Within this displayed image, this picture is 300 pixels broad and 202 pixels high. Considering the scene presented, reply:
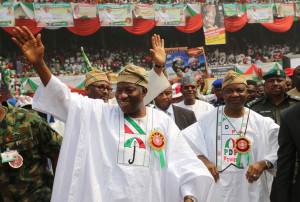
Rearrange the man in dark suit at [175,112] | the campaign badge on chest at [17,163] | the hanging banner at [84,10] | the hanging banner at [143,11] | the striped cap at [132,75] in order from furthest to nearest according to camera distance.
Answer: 1. the hanging banner at [143,11]
2. the hanging banner at [84,10]
3. the man in dark suit at [175,112]
4. the striped cap at [132,75]
5. the campaign badge on chest at [17,163]

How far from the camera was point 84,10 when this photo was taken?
2264 cm

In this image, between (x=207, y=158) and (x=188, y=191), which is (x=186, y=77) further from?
(x=188, y=191)

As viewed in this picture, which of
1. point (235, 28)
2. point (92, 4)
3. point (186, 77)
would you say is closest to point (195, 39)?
point (235, 28)

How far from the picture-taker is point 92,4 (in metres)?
22.8

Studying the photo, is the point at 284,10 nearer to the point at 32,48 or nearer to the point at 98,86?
the point at 98,86

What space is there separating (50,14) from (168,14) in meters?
6.75

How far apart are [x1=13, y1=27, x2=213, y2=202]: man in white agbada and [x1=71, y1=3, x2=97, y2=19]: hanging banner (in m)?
19.9

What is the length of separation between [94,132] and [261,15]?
25.1 meters

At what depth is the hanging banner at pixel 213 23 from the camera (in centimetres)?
2416

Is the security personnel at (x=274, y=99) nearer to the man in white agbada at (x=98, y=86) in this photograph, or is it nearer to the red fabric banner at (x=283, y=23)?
the man in white agbada at (x=98, y=86)

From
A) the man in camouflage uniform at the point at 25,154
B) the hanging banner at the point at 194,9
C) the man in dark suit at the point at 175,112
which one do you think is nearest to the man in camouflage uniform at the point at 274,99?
the man in dark suit at the point at 175,112

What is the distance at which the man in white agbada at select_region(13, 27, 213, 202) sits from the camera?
297 cm

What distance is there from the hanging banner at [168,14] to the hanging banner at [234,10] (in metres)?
2.82

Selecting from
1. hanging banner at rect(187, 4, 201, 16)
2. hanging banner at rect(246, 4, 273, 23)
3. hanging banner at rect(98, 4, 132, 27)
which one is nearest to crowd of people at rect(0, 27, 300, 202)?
hanging banner at rect(98, 4, 132, 27)
